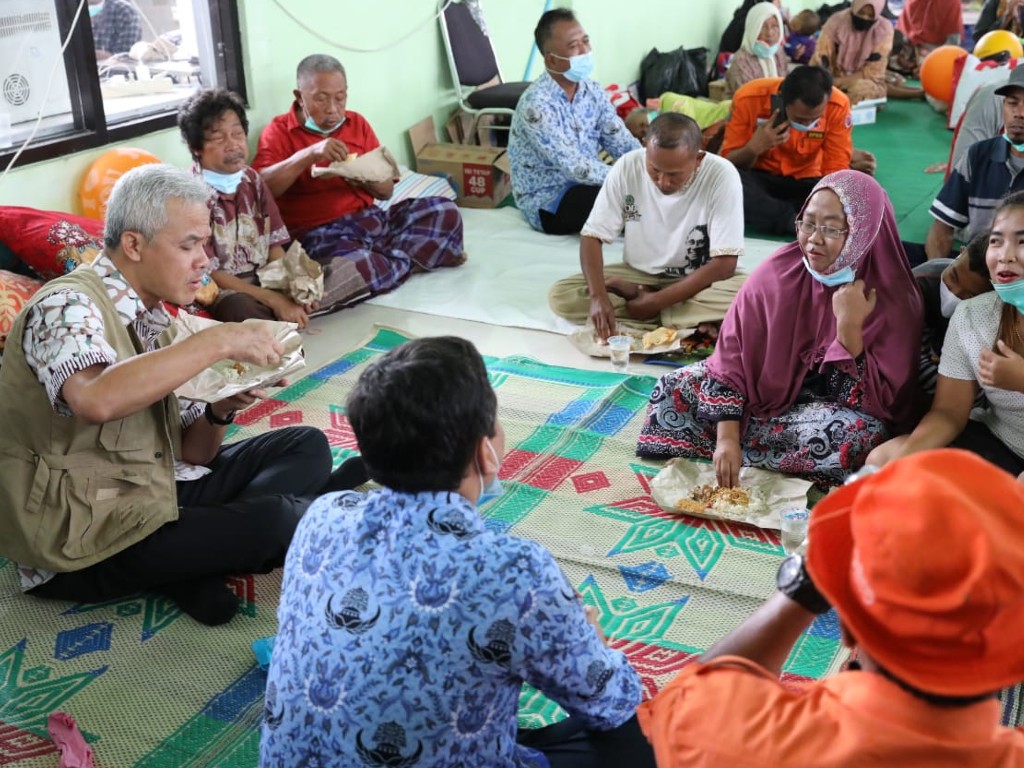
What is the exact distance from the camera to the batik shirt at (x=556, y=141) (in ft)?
16.9

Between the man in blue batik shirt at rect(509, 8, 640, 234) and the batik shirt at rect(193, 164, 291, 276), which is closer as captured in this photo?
the batik shirt at rect(193, 164, 291, 276)

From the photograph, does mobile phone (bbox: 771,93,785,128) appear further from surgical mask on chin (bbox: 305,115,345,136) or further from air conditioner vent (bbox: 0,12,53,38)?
air conditioner vent (bbox: 0,12,53,38)

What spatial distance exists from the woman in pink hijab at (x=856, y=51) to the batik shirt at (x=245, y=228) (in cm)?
593

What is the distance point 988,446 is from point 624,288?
1.71m

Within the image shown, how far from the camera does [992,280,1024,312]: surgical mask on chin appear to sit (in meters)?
2.58

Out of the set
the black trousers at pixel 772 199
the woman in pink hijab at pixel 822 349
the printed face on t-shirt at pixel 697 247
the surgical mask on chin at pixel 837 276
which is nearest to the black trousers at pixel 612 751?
the woman in pink hijab at pixel 822 349

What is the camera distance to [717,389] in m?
3.05

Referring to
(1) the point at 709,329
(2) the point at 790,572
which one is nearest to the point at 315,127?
(1) the point at 709,329

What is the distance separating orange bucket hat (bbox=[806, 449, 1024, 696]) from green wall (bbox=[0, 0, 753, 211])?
3514 mm

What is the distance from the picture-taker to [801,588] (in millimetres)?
1252

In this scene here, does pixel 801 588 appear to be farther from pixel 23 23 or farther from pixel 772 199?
pixel 772 199

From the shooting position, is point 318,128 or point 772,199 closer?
point 318,128

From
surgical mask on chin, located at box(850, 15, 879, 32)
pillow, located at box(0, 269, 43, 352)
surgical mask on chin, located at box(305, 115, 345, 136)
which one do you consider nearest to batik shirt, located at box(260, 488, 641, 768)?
pillow, located at box(0, 269, 43, 352)

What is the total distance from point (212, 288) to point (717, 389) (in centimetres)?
201
